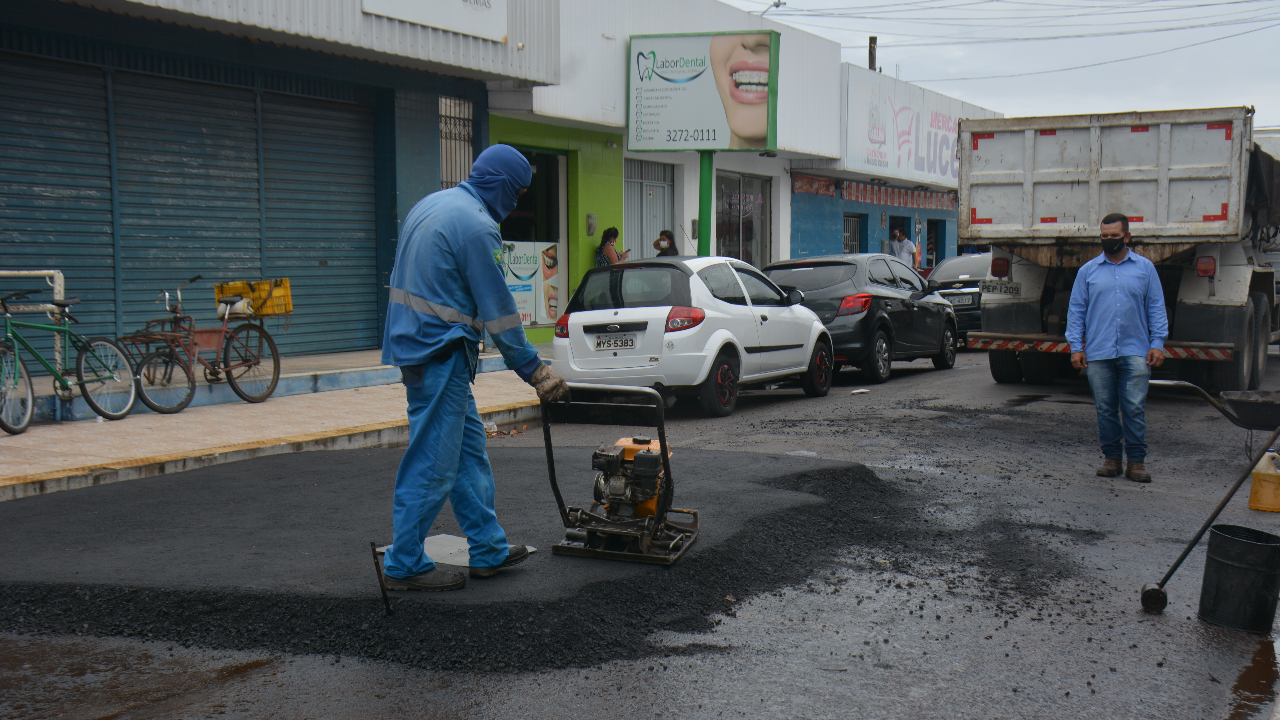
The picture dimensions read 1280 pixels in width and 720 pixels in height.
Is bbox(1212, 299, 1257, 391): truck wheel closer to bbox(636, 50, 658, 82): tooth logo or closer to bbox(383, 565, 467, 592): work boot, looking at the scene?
bbox(383, 565, 467, 592): work boot

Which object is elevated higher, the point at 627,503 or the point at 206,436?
the point at 627,503

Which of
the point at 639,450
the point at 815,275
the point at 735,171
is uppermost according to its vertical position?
the point at 735,171

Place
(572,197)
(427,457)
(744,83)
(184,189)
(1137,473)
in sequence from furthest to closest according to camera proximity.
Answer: (572,197) < (744,83) < (184,189) < (1137,473) < (427,457)

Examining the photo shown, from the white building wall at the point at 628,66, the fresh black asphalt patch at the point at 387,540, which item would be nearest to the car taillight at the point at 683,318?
the fresh black asphalt patch at the point at 387,540

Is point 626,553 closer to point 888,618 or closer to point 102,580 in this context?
point 888,618

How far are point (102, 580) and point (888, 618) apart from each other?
341 centimetres

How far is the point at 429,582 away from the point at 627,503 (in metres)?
0.98

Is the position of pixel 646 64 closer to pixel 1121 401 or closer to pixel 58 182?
pixel 58 182

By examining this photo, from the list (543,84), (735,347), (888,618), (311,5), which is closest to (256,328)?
(311,5)

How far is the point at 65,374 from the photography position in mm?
8758

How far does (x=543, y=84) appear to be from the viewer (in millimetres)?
14328

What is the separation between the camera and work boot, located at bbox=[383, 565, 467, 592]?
4.33 metres

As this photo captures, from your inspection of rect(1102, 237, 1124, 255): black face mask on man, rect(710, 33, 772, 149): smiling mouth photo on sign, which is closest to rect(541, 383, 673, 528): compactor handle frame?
rect(1102, 237, 1124, 255): black face mask on man

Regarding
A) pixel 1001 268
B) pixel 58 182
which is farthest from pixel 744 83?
pixel 58 182
